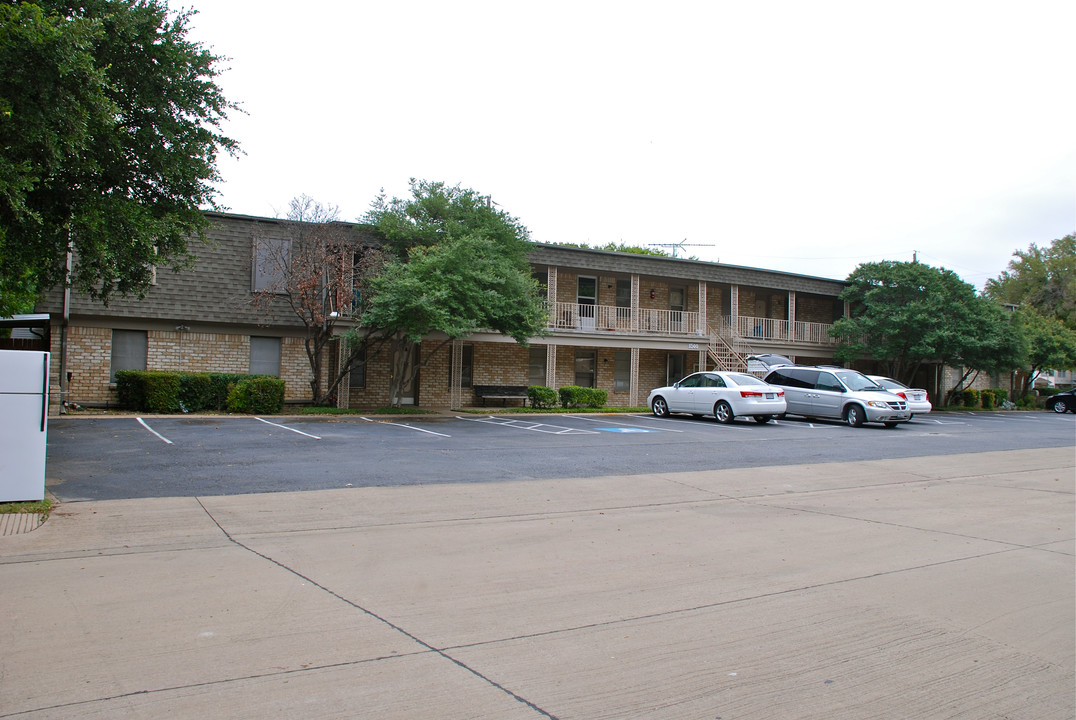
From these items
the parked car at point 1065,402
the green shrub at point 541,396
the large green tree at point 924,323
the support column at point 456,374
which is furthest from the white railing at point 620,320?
the parked car at point 1065,402

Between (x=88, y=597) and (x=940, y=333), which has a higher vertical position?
(x=940, y=333)

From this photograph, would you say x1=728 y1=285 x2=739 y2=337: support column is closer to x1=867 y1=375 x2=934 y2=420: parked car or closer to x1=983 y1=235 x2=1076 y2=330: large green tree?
x1=867 y1=375 x2=934 y2=420: parked car

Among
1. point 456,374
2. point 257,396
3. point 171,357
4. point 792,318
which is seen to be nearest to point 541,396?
point 456,374

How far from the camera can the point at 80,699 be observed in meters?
3.68

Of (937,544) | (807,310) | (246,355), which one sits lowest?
(937,544)

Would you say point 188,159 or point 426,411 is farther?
point 426,411

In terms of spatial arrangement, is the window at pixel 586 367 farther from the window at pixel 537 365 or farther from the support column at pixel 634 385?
the window at pixel 537 365

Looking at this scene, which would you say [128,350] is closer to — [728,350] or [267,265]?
[267,265]

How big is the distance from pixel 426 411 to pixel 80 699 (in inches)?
756

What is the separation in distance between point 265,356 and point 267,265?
282cm

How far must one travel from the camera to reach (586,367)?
29.5m

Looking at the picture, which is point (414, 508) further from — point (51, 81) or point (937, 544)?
point (51, 81)

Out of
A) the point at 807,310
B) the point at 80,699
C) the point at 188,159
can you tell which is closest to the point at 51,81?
the point at 188,159

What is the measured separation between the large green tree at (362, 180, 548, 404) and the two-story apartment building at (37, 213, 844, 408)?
1364 mm
